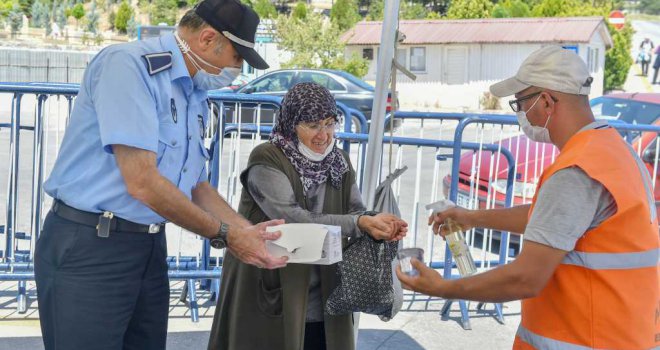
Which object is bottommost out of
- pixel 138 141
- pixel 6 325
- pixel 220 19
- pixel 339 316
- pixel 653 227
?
pixel 6 325

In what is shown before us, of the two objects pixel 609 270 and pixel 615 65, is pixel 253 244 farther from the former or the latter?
pixel 615 65

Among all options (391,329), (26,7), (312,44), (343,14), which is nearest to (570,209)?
(391,329)

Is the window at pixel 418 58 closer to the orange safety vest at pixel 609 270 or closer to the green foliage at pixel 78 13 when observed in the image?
the green foliage at pixel 78 13

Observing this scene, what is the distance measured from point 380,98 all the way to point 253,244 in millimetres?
1164

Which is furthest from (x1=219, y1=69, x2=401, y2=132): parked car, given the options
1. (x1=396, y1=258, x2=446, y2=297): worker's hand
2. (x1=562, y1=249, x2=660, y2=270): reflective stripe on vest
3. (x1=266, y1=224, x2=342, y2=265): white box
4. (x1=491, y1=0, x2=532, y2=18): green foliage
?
(x1=491, y1=0, x2=532, y2=18): green foliage

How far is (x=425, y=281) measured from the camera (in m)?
2.82

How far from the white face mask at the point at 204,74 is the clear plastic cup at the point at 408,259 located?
2.91 feet

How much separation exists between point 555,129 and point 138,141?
4.22 ft

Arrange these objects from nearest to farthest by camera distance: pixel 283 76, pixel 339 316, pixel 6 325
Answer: pixel 339 316, pixel 6 325, pixel 283 76

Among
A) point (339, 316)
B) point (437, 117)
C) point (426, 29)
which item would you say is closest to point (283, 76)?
point (437, 117)

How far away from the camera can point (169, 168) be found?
291 centimetres

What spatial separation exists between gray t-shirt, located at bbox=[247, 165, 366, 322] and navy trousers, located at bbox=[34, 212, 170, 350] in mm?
693

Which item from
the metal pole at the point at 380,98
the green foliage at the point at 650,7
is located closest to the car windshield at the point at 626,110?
the metal pole at the point at 380,98

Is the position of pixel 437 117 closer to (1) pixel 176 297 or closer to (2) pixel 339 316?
(1) pixel 176 297
